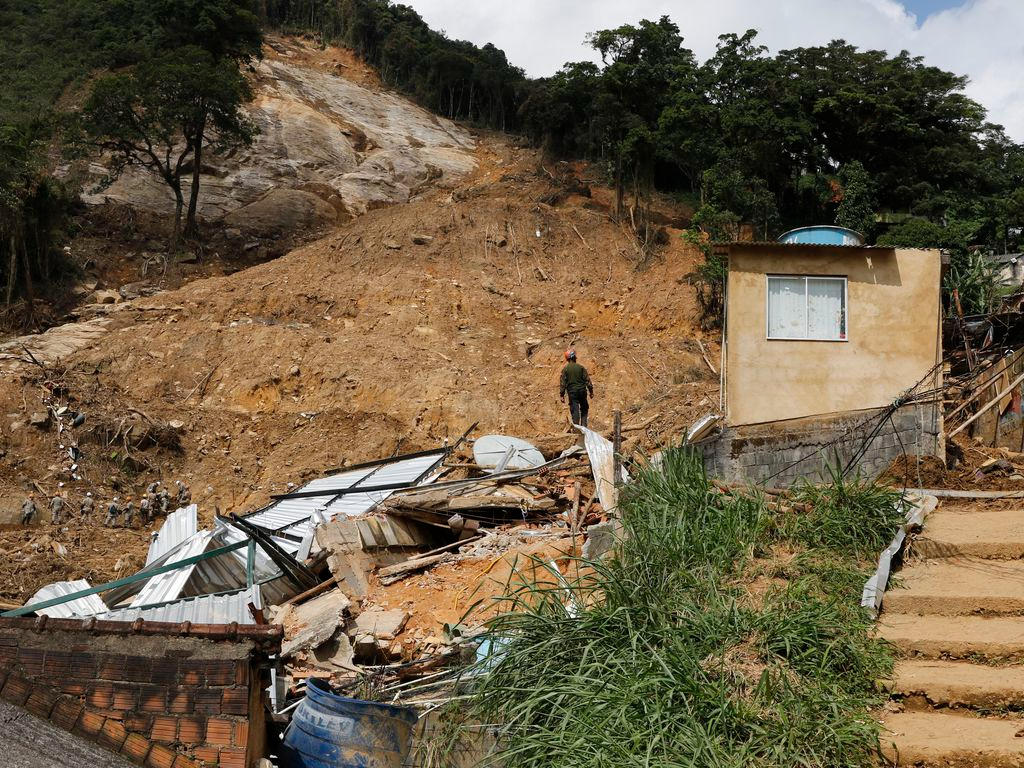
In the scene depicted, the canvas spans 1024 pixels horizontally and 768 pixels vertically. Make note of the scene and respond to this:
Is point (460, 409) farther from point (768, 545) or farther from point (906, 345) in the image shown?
point (768, 545)

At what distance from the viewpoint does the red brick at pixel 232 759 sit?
545cm

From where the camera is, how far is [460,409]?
17.0m

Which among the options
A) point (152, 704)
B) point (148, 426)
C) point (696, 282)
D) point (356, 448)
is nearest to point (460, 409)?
point (356, 448)

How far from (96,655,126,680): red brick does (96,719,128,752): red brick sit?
27cm

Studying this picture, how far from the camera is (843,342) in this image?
11398mm

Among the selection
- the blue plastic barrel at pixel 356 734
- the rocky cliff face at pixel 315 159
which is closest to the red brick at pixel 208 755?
the blue plastic barrel at pixel 356 734

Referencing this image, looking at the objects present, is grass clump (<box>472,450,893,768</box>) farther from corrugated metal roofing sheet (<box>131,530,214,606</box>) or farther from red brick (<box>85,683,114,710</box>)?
corrugated metal roofing sheet (<box>131,530,214,606</box>)

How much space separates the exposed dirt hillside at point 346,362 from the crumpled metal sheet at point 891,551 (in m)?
5.63

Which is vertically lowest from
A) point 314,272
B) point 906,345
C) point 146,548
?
point 146,548

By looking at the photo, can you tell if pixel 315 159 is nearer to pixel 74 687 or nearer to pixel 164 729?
pixel 74 687

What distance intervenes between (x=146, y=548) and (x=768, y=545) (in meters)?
9.03

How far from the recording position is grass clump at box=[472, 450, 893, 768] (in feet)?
17.3

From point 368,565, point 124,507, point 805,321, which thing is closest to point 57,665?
point 368,565

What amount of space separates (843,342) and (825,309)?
→ 0.44 metres
